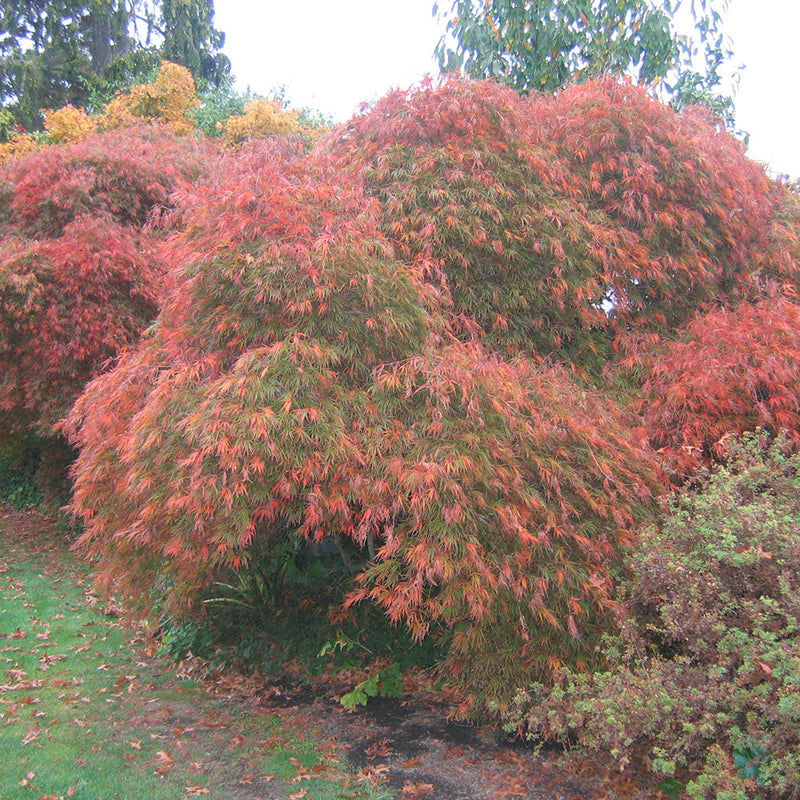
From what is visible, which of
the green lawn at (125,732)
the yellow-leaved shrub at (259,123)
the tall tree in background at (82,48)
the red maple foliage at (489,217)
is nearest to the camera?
the green lawn at (125,732)

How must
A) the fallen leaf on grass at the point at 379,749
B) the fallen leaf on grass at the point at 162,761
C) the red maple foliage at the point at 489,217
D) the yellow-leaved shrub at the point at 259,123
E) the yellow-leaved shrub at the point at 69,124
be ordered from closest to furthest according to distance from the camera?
the fallen leaf on grass at the point at 162,761 < the fallen leaf on grass at the point at 379,749 < the red maple foliage at the point at 489,217 < the yellow-leaved shrub at the point at 69,124 < the yellow-leaved shrub at the point at 259,123

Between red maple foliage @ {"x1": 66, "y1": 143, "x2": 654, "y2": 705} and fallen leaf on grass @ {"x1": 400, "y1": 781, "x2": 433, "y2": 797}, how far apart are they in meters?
0.73

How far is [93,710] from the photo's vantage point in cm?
637

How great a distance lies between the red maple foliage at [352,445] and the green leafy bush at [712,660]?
361 millimetres

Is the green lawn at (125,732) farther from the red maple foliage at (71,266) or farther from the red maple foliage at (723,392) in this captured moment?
the red maple foliage at (723,392)

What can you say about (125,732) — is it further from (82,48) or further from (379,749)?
(82,48)

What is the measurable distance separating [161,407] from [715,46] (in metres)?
12.6

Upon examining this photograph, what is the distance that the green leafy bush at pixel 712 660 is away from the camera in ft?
13.3

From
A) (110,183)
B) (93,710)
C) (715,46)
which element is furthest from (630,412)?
(715,46)

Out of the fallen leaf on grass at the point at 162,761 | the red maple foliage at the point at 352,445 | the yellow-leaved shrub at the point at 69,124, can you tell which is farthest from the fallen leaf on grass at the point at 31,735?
the yellow-leaved shrub at the point at 69,124

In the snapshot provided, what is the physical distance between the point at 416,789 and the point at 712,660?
6.77 feet

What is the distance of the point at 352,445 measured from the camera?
4.97 metres

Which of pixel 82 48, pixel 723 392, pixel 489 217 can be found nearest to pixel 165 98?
pixel 82 48

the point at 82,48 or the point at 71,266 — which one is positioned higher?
the point at 82,48
